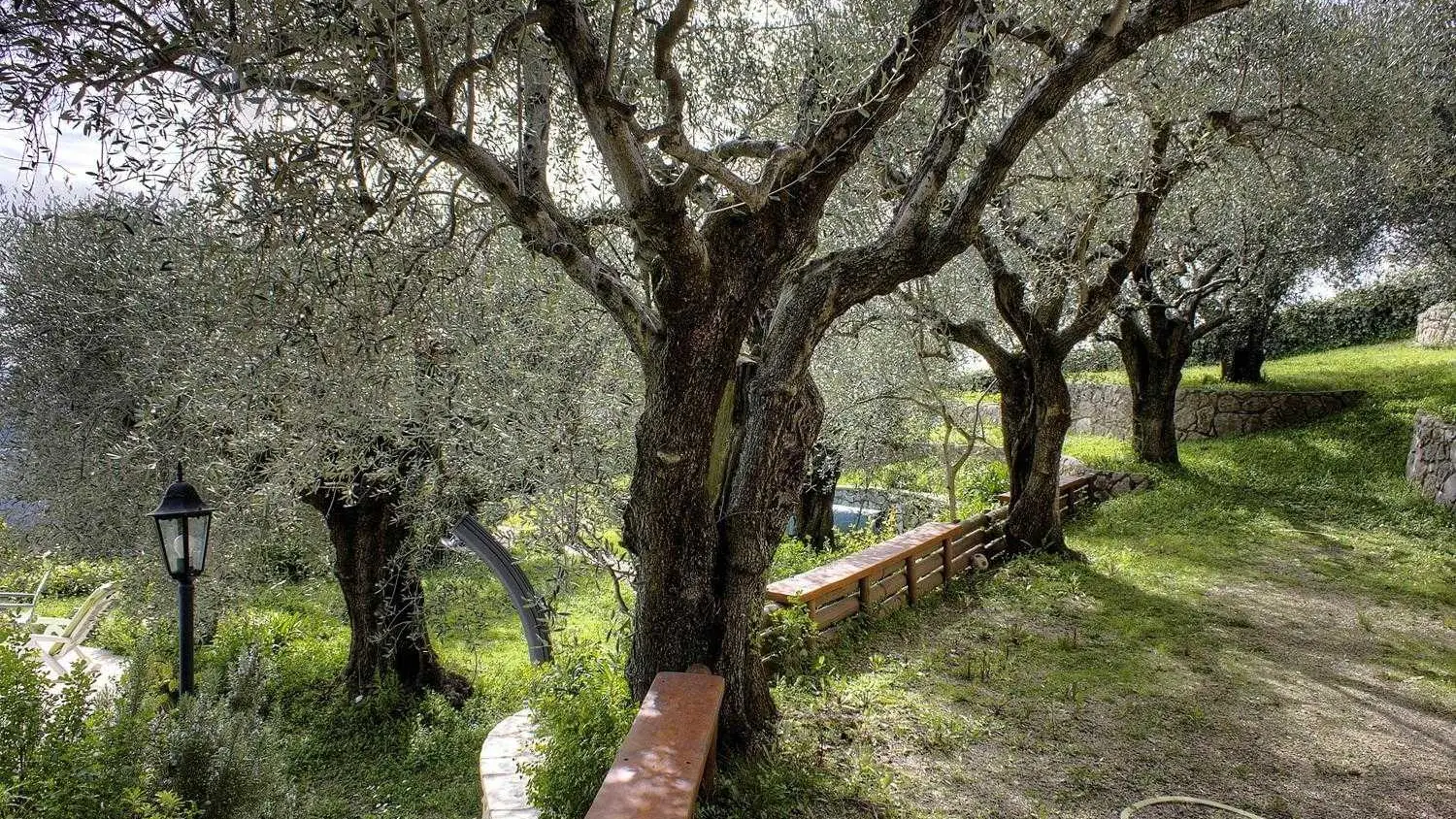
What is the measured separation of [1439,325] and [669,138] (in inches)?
776

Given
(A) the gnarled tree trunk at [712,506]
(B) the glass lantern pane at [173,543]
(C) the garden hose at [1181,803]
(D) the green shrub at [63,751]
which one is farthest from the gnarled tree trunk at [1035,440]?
(D) the green shrub at [63,751]

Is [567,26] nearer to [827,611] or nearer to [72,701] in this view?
[72,701]

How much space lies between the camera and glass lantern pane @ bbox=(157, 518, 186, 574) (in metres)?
5.25

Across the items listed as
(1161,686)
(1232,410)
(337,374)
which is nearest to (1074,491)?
(1232,410)

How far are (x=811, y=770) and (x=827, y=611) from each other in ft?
6.38

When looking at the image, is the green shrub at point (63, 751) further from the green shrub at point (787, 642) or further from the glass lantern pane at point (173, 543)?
the green shrub at point (787, 642)

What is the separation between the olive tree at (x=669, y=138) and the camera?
2.91 m

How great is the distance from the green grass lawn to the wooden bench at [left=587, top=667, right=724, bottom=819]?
0.56m

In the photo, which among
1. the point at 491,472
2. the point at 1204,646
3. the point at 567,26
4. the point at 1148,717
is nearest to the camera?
the point at 567,26

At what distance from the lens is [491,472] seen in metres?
5.98

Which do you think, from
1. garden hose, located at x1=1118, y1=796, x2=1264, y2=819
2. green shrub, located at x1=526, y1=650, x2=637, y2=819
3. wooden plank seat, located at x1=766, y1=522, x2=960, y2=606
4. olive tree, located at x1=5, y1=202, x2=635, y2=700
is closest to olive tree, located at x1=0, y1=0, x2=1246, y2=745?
green shrub, located at x1=526, y1=650, x2=637, y2=819

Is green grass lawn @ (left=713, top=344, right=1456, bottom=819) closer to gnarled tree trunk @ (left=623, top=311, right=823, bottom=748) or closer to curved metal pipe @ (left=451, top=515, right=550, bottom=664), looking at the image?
gnarled tree trunk @ (left=623, top=311, right=823, bottom=748)

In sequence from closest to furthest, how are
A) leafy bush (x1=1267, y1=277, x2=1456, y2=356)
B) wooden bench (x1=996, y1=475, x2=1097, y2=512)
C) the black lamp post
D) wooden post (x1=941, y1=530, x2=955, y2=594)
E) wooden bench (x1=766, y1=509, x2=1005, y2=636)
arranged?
the black lamp post → wooden bench (x1=766, y1=509, x2=1005, y2=636) → wooden post (x1=941, y1=530, x2=955, y2=594) → wooden bench (x1=996, y1=475, x2=1097, y2=512) → leafy bush (x1=1267, y1=277, x2=1456, y2=356)

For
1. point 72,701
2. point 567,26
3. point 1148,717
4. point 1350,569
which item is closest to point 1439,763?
point 1148,717
